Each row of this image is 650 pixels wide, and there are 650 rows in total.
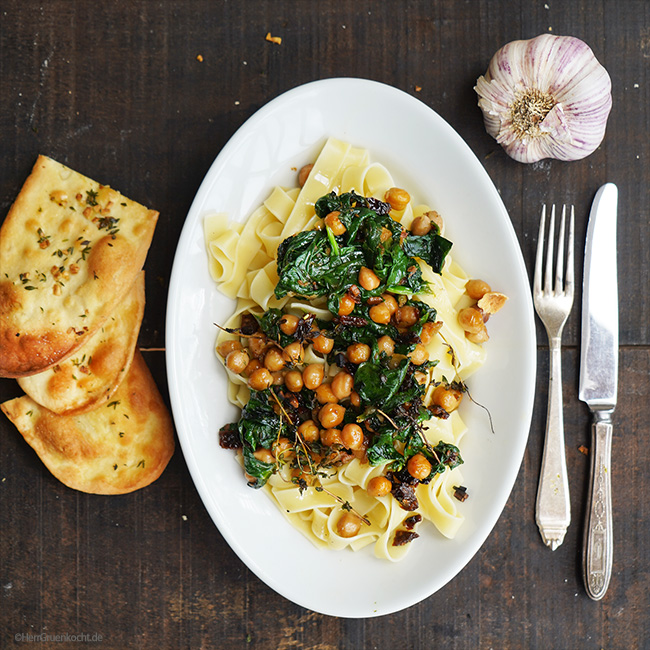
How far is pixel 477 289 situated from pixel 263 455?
1.68 meters

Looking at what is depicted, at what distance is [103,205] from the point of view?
12.1 feet

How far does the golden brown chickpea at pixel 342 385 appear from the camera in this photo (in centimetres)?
320

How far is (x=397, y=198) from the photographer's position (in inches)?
133

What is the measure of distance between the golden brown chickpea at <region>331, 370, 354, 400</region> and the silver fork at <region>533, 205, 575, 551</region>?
58.4 inches

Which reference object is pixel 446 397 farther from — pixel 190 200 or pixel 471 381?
pixel 190 200

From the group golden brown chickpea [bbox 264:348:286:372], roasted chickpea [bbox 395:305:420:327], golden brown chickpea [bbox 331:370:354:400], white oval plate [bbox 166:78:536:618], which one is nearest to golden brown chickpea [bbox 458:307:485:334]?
white oval plate [bbox 166:78:536:618]

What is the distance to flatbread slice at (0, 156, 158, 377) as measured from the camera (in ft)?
11.7

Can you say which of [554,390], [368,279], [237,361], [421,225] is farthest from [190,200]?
[554,390]

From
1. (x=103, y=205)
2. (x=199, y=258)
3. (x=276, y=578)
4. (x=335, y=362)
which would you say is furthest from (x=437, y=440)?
(x=103, y=205)

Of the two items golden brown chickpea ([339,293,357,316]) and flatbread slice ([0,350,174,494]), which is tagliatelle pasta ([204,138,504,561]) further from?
flatbread slice ([0,350,174,494])

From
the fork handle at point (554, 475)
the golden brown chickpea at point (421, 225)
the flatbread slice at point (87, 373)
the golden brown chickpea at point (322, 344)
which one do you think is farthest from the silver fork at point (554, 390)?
the flatbread slice at point (87, 373)

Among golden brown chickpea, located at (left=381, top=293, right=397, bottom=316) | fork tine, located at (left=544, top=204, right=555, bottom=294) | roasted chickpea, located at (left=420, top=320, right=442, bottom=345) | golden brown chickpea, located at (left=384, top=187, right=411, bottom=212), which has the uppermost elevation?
golden brown chickpea, located at (left=384, top=187, right=411, bottom=212)

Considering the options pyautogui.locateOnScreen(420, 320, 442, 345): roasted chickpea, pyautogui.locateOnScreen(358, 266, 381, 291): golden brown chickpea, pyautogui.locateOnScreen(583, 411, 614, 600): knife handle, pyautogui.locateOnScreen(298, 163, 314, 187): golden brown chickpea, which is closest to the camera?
pyautogui.locateOnScreen(358, 266, 381, 291): golden brown chickpea

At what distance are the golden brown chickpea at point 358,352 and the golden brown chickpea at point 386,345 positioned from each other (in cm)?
7
